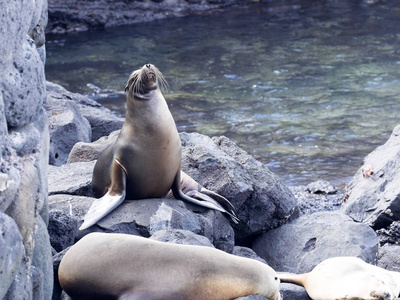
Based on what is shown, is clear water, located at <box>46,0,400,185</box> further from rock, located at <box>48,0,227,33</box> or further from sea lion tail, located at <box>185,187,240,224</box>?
sea lion tail, located at <box>185,187,240,224</box>

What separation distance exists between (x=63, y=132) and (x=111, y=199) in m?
2.55

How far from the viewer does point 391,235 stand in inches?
214

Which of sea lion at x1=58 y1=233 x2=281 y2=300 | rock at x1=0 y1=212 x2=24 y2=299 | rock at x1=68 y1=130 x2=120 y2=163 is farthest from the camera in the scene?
rock at x1=68 y1=130 x2=120 y2=163

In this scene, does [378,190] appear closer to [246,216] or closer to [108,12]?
[246,216]

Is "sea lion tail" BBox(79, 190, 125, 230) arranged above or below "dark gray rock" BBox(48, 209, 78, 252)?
below

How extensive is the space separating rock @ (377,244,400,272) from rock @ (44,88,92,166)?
3.20 metres

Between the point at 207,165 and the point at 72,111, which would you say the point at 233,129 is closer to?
the point at 72,111

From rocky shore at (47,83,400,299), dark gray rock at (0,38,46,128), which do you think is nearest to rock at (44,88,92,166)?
rocky shore at (47,83,400,299)

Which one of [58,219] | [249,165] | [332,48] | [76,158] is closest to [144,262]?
[58,219]

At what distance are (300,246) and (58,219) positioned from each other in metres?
1.85

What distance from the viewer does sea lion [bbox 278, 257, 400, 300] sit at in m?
3.66

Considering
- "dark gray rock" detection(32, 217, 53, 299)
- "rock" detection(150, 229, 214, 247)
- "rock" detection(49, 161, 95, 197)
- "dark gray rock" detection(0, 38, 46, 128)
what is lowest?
"rock" detection(49, 161, 95, 197)

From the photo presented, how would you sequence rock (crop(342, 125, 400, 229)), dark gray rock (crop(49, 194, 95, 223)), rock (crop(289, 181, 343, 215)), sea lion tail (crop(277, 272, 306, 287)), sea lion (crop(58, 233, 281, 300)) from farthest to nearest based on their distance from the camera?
rock (crop(289, 181, 343, 215)) → rock (crop(342, 125, 400, 229)) → dark gray rock (crop(49, 194, 95, 223)) → sea lion tail (crop(277, 272, 306, 287)) → sea lion (crop(58, 233, 281, 300))

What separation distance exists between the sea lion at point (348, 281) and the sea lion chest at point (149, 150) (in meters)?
1.21
